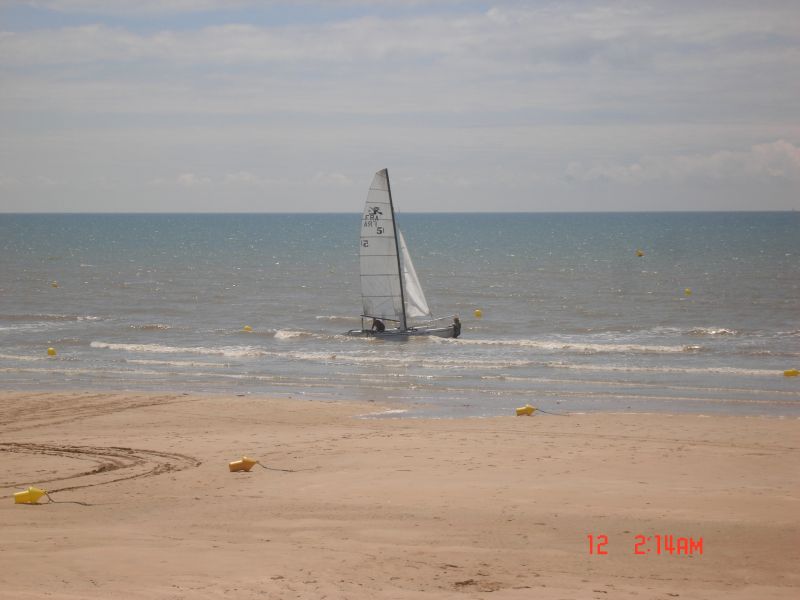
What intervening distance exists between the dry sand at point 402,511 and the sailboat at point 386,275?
1961cm

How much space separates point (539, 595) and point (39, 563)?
238 inches

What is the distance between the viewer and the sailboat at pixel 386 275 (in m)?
41.9

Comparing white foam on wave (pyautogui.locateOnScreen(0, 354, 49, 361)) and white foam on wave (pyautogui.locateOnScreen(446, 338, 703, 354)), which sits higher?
white foam on wave (pyautogui.locateOnScreen(0, 354, 49, 361))

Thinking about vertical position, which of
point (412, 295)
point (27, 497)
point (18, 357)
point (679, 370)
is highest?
point (412, 295)

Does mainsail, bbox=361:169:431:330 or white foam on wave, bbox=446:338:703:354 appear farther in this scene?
mainsail, bbox=361:169:431:330

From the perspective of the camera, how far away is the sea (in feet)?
100

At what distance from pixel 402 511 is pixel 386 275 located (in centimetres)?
2871

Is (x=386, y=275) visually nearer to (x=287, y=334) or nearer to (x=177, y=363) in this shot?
(x=287, y=334)

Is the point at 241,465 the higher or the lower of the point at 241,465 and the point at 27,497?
the lower

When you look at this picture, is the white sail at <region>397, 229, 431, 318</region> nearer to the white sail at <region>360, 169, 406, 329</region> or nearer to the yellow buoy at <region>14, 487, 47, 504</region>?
the white sail at <region>360, 169, 406, 329</region>

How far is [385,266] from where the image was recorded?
42625 millimetres

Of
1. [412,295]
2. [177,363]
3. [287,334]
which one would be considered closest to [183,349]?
[177,363]
